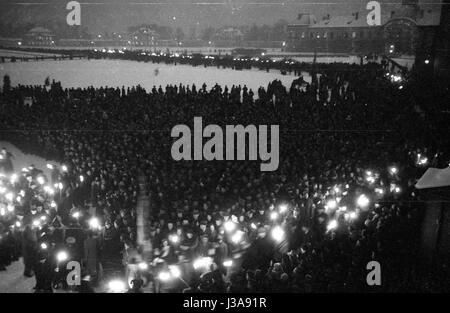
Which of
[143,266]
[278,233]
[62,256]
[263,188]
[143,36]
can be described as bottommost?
[143,266]

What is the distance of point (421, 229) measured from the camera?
26.1ft

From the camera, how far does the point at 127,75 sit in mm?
32312

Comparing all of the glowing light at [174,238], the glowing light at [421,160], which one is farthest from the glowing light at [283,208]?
the glowing light at [421,160]

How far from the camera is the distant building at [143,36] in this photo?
6034cm

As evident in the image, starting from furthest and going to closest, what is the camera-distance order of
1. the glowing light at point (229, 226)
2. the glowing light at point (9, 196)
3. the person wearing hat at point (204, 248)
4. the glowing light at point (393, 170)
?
the glowing light at point (393, 170) → the glowing light at point (9, 196) → the glowing light at point (229, 226) → the person wearing hat at point (204, 248)

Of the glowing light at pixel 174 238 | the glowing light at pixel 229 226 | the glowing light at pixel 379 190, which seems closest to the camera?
the glowing light at pixel 174 238

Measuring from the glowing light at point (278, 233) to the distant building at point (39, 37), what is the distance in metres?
60.3

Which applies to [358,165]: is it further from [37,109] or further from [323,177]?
[37,109]

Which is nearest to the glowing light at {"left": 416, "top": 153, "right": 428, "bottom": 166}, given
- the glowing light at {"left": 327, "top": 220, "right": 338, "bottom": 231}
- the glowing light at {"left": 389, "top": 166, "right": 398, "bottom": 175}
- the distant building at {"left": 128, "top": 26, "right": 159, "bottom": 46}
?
the glowing light at {"left": 389, "top": 166, "right": 398, "bottom": 175}

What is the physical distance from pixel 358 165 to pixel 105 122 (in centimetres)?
825

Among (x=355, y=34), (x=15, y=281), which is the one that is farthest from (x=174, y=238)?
(x=355, y=34)

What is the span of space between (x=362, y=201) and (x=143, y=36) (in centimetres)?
5741

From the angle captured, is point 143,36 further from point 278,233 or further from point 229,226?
point 278,233

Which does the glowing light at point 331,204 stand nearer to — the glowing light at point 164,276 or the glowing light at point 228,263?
the glowing light at point 228,263
